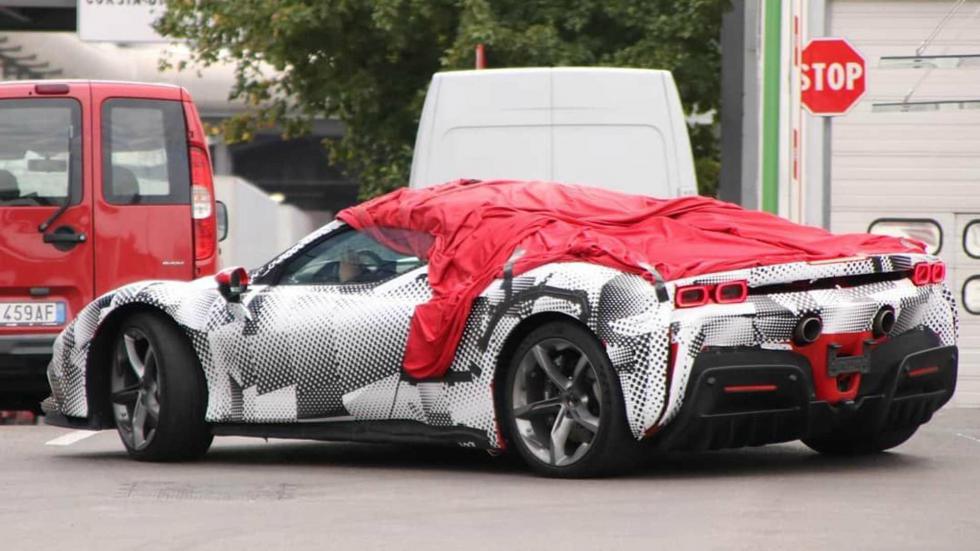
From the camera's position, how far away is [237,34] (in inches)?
989

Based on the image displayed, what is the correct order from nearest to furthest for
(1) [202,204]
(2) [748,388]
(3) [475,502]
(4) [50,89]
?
(3) [475,502]
(2) [748,388]
(4) [50,89]
(1) [202,204]

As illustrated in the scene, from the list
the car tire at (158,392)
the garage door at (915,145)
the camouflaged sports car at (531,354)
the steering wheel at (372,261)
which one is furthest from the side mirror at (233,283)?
the garage door at (915,145)

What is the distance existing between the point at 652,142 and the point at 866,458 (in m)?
3.68

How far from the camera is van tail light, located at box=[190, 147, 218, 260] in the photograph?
42.4ft

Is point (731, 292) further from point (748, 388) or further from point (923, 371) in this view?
point (923, 371)

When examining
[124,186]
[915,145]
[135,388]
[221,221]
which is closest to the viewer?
[135,388]

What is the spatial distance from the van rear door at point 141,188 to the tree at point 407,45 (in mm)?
9135

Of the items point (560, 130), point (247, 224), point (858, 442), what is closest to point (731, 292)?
point (858, 442)

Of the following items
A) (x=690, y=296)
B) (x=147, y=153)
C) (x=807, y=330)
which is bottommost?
→ (x=807, y=330)

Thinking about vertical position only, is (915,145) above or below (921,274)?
above

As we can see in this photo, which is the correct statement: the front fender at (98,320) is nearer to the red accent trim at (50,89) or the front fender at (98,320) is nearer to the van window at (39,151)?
the van window at (39,151)

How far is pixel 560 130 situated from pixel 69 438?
134 inches

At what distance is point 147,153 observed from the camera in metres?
12.9

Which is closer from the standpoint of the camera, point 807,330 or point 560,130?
point 807,330
